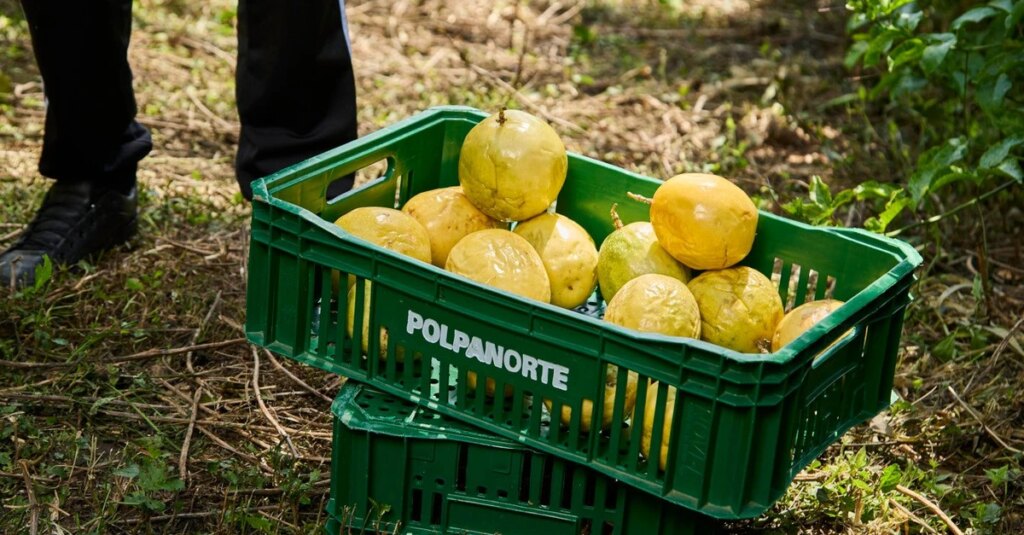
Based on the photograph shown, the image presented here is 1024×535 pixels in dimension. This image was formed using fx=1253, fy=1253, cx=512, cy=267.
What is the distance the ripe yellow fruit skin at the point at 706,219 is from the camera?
2.45 meters

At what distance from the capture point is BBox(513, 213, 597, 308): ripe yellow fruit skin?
257 cm

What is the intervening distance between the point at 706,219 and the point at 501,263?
16.2 inches

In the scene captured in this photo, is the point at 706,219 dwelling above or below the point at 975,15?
below

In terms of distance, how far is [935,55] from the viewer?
3289 mm

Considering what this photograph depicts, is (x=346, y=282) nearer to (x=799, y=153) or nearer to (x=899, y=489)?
(x=899, y=489)

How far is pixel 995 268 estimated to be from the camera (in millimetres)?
3777

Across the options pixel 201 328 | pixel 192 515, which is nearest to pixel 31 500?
pixel 192 515

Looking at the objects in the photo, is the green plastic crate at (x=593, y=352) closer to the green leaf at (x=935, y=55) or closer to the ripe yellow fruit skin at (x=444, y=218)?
the ripe yellow fruit skin at (x=444, y=218)

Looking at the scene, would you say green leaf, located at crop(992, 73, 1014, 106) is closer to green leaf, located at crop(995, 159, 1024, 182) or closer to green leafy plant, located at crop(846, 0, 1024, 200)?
green leafy plant, located at crop(846, 0, 1024, 200)

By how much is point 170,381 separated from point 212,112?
181 cm

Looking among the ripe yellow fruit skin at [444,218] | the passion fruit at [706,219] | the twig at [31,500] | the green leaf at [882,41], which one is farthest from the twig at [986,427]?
the twig at [31,500]

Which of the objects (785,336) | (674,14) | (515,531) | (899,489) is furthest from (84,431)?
(674,14)

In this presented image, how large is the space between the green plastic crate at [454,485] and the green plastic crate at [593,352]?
0.17 feet

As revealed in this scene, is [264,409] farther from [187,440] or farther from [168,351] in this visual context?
[168,351]
